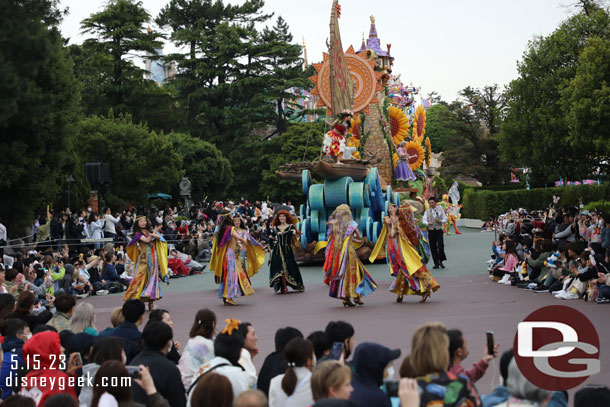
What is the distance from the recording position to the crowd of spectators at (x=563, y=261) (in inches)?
526

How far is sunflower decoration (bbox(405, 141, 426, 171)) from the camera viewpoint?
3359 centimetres

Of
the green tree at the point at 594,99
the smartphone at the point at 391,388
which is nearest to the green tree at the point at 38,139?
the smartphone at the point at 391,388

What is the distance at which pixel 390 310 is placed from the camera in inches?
527

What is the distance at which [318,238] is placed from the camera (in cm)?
→ 2291

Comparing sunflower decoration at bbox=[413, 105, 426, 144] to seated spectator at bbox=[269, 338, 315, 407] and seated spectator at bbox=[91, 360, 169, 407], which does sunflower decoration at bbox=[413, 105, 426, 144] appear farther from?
seated spectator at bbox=[91, 360, 169, 407]

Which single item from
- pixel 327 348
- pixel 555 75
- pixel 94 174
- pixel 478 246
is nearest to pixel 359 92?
pixel 478 246

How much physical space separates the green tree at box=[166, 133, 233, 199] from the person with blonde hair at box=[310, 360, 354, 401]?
41.1 metres

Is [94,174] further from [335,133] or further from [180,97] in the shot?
[180,97]

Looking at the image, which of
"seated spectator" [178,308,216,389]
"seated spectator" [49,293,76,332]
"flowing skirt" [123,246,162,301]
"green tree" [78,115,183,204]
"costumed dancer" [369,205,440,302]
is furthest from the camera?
"green tree" [78,115,183,204]

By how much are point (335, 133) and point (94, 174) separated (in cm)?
1023

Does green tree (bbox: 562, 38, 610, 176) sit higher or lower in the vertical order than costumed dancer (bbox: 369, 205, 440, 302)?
higher

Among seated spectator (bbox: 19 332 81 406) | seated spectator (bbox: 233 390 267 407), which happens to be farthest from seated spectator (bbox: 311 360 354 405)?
seated spectator (bbox: 19 332 81 406)

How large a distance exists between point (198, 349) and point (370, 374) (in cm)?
216

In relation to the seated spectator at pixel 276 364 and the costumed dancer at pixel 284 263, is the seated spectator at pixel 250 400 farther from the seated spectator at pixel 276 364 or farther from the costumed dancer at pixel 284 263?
the costumed dancer at pixel 284 263
